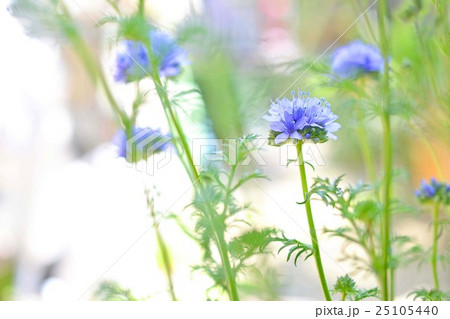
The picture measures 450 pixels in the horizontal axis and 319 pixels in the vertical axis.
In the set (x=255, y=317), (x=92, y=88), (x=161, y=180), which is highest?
(x=92, y=88)

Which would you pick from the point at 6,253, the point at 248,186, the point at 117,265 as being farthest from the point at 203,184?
the point at 6,253

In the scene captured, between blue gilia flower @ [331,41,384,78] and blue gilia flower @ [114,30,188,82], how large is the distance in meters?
0.13

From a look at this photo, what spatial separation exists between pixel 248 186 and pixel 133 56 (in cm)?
14

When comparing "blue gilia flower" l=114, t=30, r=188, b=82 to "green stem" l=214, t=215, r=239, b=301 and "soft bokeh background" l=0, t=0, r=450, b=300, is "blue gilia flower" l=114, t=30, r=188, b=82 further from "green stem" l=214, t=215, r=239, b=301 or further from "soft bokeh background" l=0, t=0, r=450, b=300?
"green stem" l=214, t=215, r=239, b=301

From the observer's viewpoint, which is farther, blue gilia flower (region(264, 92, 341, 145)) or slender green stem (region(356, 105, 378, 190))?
slender green stem (region(356, 105, 378, 190))

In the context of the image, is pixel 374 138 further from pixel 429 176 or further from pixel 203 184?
pixel 203 184

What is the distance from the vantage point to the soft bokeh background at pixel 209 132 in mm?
434

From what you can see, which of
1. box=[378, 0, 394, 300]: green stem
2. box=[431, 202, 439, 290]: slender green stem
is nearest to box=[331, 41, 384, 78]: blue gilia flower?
box=[378, 0, 394, 300]: green stem

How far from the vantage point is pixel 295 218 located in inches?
16.6

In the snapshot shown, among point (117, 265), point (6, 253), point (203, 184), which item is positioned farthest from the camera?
point (6, 253)

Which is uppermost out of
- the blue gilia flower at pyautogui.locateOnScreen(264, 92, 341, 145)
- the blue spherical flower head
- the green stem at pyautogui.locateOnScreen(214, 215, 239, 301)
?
the blue spherical flower head

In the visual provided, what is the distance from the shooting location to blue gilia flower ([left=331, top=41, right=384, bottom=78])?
44 centimetres

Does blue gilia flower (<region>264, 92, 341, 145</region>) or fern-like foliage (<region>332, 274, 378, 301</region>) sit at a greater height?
blue gilia flower (<region>264, 92, 341, 145</region>)

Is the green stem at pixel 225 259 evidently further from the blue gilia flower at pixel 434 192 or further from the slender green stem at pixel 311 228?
the blue gilia flower at pixel 434 192
